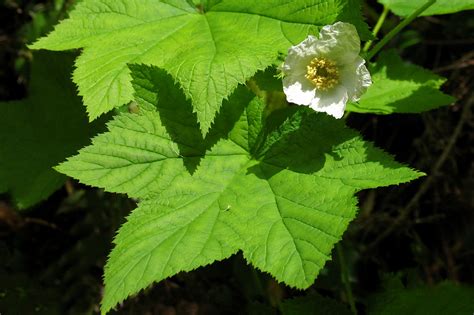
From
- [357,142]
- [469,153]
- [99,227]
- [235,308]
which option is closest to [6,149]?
[99,227]

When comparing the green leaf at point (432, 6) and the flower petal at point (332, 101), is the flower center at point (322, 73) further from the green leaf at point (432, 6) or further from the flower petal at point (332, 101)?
the green leaf at point (432, 6)

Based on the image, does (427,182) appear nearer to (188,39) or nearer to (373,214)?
(373,214)

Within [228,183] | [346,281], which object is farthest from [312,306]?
[228,183]

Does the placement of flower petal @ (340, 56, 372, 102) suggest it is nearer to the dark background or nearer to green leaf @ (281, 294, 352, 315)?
green leaf @ (281, 294, 352, 315)

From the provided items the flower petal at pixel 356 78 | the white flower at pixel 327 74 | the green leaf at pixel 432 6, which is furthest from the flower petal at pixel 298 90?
the green leaf at pixel 432 6

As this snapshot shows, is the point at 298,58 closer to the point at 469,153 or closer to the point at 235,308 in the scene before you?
the point at 235,308

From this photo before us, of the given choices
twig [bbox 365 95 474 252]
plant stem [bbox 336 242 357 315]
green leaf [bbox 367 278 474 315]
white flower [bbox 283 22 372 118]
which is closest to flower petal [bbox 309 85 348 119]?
white flower [bbox 283 22 372 118]
